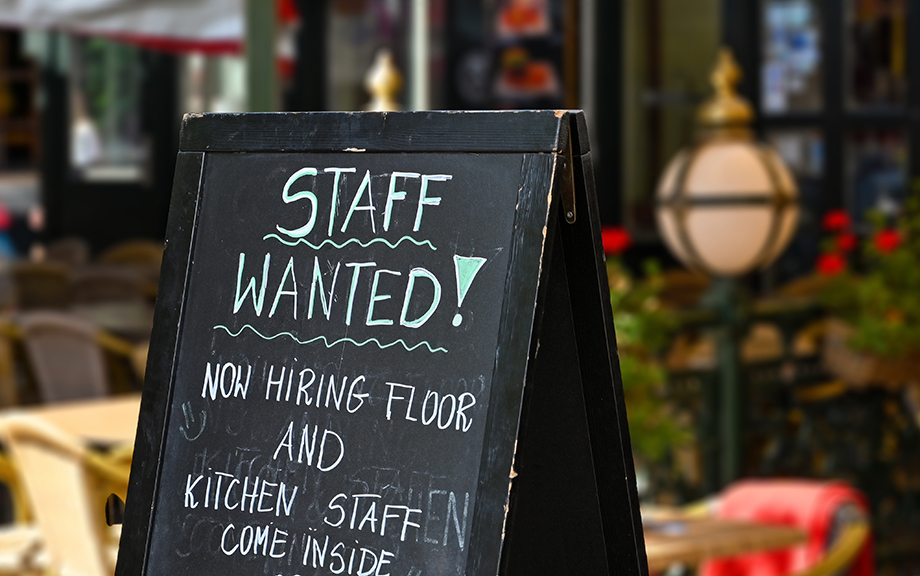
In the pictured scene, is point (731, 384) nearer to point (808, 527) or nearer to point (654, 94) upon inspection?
point (808, 527)

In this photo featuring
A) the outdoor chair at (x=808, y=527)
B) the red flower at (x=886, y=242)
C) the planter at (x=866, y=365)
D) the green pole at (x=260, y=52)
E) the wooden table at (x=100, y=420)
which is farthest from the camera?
the red flower at (x=886, y=242)

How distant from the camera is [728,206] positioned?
14.4 ft

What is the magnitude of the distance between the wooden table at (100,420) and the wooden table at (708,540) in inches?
65.6

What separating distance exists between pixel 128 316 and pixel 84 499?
2.20 metres

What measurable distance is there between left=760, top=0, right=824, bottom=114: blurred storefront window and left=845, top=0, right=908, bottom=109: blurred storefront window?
180 millimetres

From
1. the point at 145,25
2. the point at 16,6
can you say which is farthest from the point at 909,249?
the point at 16,6

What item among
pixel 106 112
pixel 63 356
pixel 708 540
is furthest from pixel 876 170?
pixel 708 540

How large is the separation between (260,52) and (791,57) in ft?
15.7

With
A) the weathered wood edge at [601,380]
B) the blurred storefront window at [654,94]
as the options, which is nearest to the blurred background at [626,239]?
the blurred storefront window at [654,94]

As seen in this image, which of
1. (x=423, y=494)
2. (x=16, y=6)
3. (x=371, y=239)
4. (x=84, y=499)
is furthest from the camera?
(x=16, y=6)

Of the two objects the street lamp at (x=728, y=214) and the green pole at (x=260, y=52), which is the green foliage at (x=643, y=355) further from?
the green pole at (x=260, y=52)

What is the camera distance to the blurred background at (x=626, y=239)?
3906 millimetres

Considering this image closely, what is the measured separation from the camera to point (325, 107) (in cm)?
704

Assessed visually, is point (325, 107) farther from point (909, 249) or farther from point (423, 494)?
point (423, 494)
